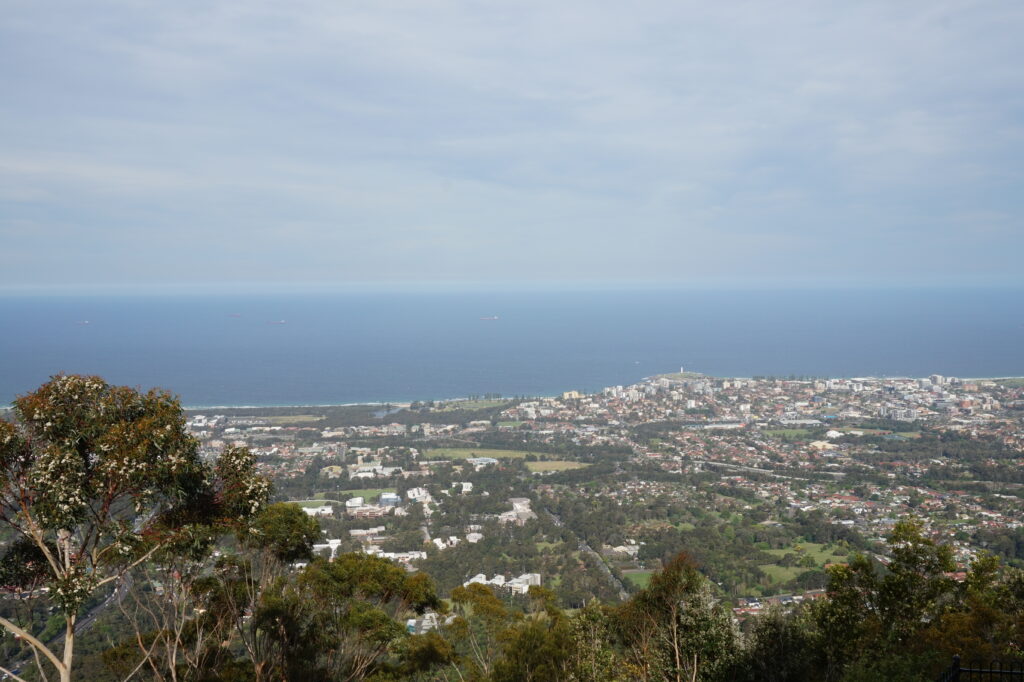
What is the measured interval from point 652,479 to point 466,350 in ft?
172

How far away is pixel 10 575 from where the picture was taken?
15.0 ft

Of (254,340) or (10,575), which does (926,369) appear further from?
(254,340)

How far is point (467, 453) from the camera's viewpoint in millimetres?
33000

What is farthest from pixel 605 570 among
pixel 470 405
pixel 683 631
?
pixel 470 405

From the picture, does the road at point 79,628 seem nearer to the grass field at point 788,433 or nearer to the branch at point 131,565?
the branch at point 131,565

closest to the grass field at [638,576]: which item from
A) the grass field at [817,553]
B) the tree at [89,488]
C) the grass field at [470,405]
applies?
the grass field at [817,553]

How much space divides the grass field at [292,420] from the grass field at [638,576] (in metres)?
25.1

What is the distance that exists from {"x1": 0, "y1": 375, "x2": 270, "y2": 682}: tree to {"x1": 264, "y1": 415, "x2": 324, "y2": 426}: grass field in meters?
34.7

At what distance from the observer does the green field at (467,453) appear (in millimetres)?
31891

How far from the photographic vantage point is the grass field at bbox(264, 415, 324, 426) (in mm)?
37938

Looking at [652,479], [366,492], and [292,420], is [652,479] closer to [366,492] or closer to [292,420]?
[366,492]

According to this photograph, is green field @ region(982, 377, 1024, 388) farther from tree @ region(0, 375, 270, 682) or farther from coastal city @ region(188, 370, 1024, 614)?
tree @ region(0, 375, 270, 682)

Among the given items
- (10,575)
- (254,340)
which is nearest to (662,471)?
(10,575)

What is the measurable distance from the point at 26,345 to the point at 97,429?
82.5 metres
